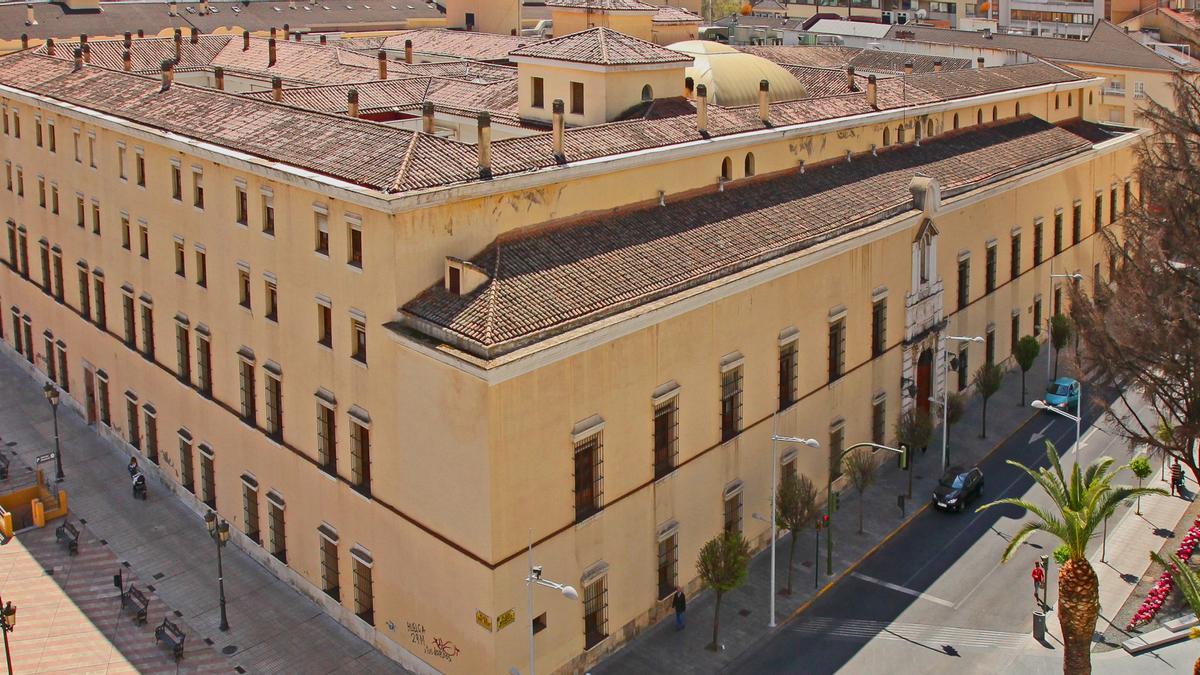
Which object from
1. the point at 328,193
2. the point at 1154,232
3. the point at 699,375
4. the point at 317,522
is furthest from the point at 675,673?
the point at 1154,232

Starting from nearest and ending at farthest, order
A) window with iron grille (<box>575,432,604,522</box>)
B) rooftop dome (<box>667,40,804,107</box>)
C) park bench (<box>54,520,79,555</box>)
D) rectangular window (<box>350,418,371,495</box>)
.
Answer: window with iron grille (<box>575,432,604,522</box>), rectangular window (<box>350,418,371,495</box>), park bench (<box>54,520,79,555</box>), rooftop dome (<box>667,40,804,107</box>)

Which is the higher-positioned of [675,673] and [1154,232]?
[1154,232]

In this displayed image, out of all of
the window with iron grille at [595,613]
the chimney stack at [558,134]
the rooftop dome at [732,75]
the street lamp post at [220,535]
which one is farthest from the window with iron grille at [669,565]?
the rooftop dome at [732,75]

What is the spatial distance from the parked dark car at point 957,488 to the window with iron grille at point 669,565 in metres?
11.1

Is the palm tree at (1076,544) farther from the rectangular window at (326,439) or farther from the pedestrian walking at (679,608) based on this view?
the rectangular window at (326,439)

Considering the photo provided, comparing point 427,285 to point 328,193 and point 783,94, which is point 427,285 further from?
point 783,94

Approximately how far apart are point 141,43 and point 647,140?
36838mm

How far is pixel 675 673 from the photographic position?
33.6 m

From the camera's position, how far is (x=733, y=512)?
126 ft

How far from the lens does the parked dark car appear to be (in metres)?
42.3

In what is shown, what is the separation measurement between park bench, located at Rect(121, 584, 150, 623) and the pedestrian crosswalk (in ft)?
60.5

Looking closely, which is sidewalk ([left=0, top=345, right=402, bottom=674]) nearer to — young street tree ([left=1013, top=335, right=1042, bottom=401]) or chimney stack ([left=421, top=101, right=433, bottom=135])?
chimney stack ([left=421, top=101, right=433, bottom=135])

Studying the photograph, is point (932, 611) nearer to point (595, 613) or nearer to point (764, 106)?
point (595, 613)

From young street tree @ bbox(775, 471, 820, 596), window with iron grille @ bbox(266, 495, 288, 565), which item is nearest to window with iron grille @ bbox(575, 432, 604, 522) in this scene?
young street tree @ bbox(775, 471, 820, 596)
